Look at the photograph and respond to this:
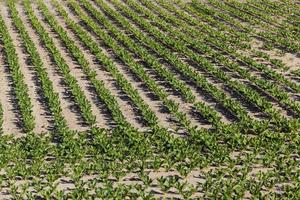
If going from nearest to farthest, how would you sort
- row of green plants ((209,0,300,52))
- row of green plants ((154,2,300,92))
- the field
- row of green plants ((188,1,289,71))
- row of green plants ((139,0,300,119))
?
the field, row of green plants ((139,0,300,119)), row of green plants ((154,2,300,92)), row of green plants ((188,1,289,71)), row of green plants ((209,0,300,52))

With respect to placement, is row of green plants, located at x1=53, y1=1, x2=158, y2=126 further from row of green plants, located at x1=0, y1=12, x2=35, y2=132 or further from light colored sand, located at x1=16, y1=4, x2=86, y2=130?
row of green plants, located at x1=0, y1=12, x2=35, y2=132

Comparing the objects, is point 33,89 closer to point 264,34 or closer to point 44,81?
point 44,81

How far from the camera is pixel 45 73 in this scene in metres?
21.2

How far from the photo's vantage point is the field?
12.9m

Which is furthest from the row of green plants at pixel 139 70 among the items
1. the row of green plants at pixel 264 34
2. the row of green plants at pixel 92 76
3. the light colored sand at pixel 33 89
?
the row of green plants at pixel 264 34

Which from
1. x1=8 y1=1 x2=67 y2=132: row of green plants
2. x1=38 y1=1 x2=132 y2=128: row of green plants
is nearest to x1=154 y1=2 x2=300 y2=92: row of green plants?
x1=38 y1=1 x2=132 y2=128: row of green plants

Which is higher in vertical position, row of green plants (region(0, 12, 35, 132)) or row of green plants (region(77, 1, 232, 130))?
row of green plants (region(77, 1, 232, 130))

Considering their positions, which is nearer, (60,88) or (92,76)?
(60,88)

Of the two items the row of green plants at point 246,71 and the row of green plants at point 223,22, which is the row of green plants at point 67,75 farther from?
the row of green plants at point 223,22

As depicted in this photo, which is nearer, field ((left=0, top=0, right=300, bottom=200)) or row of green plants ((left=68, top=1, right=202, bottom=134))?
field ((left=0, top=0, right=300, bottom=200))

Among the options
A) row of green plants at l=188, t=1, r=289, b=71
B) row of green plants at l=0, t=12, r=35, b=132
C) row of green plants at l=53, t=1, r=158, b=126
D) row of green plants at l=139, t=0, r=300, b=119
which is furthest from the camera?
row of green plants at l=188, t=1, r=289, b=71

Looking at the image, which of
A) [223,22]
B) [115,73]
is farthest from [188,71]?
[223,22]

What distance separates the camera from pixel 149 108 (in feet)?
57.9

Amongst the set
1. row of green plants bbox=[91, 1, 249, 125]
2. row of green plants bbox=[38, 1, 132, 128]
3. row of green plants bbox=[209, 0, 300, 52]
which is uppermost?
row of green plants bbox=[209, 0, 300, 52]
